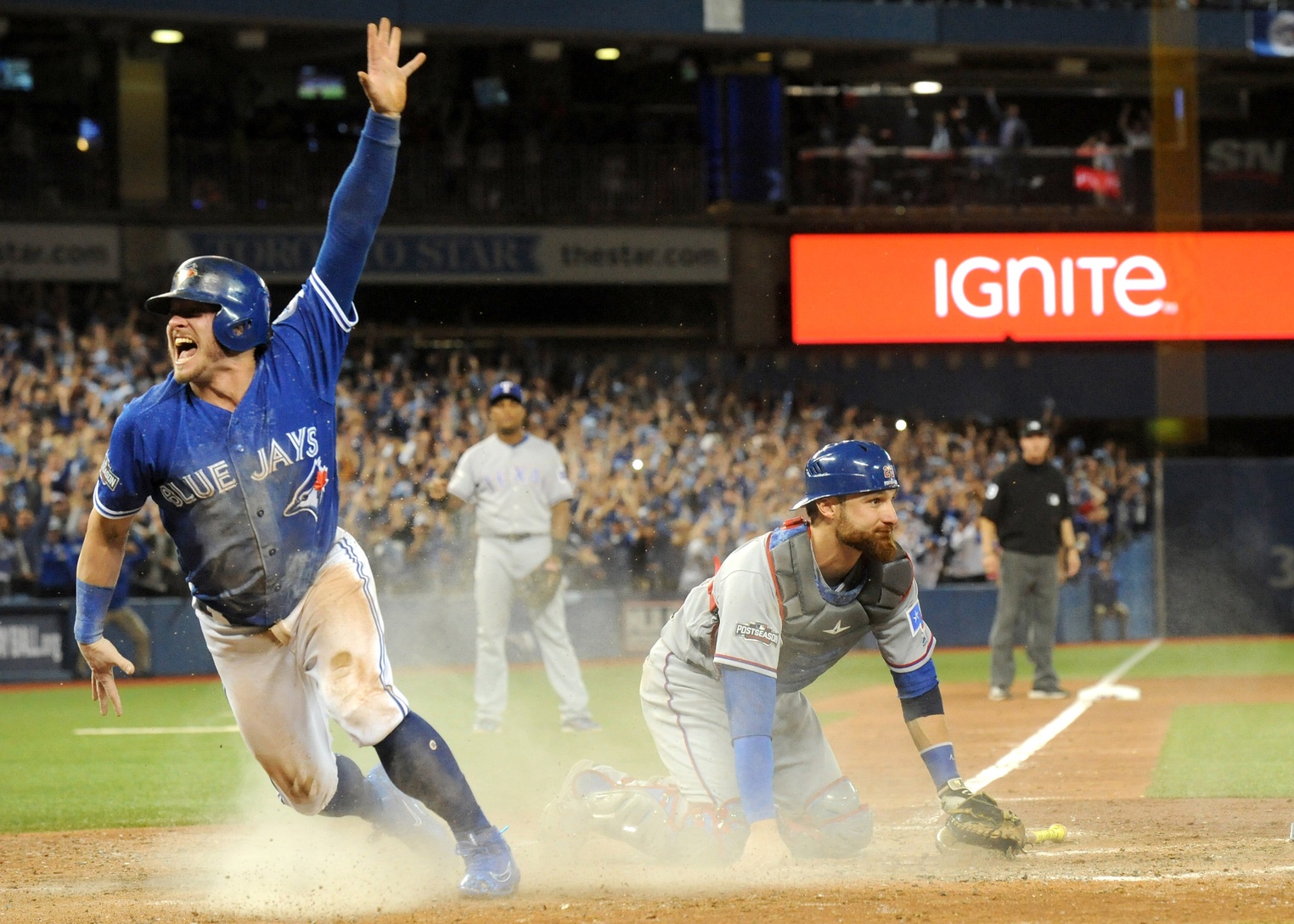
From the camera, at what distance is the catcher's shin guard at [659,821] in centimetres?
566

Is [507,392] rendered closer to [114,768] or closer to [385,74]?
[114,768]

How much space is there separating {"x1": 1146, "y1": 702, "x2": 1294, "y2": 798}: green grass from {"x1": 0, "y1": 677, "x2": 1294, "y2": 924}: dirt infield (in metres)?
0.39

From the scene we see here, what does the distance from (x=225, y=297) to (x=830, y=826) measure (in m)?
2.92

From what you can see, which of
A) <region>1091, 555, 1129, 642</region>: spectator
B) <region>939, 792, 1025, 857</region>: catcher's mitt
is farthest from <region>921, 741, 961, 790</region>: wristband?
<region>1091, 555, 1129, 642</region>: spectator

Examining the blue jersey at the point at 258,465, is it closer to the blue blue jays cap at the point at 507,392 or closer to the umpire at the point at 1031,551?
the blue blue jays cap at the point at 507,392

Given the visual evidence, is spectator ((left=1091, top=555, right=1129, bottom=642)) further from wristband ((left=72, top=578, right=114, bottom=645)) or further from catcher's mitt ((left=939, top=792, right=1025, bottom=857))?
wristband ((left=72, top=578, right=114, bottom=645))

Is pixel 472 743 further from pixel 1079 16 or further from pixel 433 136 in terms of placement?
pixel 1079 16

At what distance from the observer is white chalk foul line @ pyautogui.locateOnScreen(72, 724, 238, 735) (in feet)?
36.1

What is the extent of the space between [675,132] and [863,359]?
458 centimetres

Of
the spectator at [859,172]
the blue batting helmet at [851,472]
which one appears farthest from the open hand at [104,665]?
the spectator at [859,172]

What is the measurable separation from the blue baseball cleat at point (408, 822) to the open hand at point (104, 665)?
942 mm

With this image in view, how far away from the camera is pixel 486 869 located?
16.9ft

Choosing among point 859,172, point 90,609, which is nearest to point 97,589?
point 90,609

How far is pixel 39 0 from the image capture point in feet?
67.3
